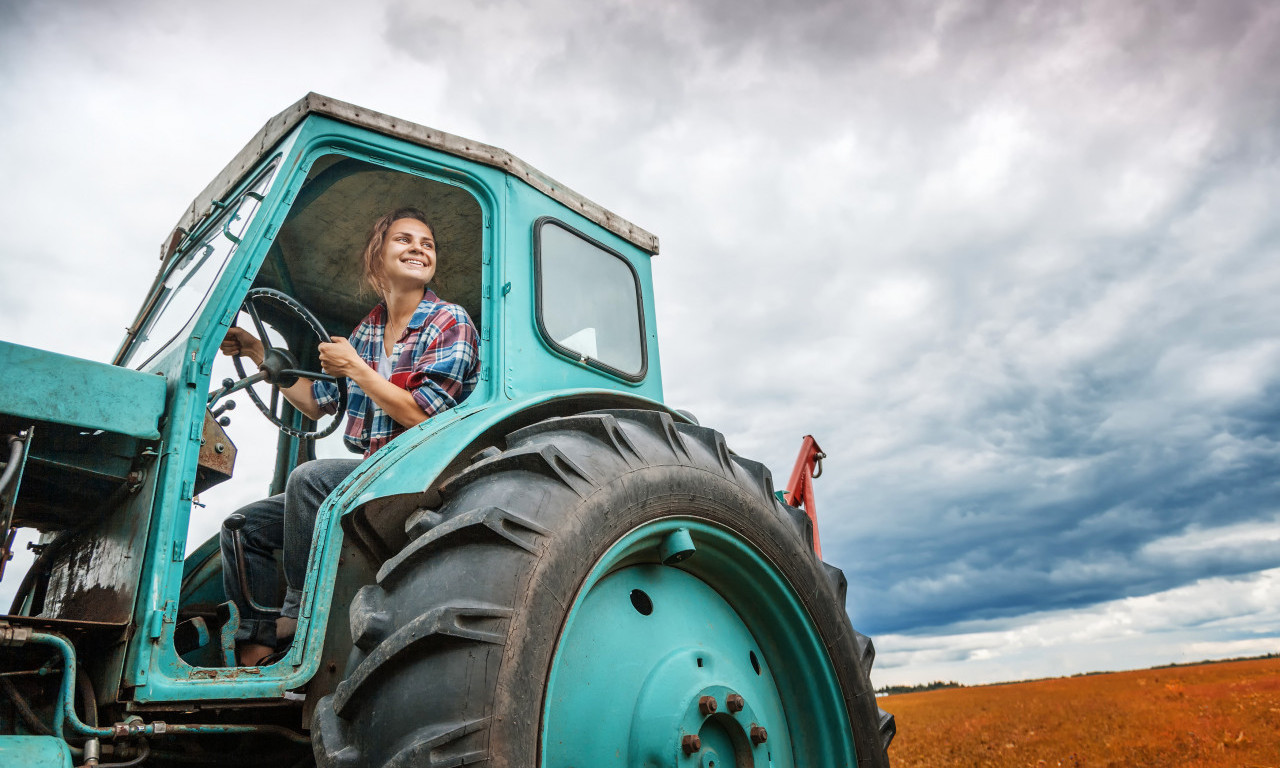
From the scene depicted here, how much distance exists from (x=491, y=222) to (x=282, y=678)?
55.6 inches

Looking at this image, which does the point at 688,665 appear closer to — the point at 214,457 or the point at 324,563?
the point at 324,563

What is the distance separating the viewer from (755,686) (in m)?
2.39

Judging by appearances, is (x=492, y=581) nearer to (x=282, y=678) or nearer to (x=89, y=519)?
(x=282, y=678)

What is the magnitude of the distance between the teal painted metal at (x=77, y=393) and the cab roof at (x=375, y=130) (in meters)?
0.83

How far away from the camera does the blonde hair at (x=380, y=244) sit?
111 inches

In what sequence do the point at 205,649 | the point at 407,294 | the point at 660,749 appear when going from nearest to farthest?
the point at 660,749 < the point at 205,649 < the point at 407,294

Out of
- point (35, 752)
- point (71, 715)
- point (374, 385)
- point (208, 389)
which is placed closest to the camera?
point (35, 752)

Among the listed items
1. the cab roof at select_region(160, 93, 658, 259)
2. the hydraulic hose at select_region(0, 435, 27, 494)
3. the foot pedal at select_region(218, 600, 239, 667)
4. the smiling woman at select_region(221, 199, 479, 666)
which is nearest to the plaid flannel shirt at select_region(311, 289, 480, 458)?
the smiling woman at select_region(221, 199, 479, 666)

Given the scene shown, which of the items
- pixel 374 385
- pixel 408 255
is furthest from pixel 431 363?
pixel 408 255

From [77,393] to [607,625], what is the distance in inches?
50.6

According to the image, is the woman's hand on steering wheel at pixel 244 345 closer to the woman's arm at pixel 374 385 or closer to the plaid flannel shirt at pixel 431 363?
the plaid flannel shirt at pixel 431 363

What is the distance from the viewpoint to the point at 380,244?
2.84 meters

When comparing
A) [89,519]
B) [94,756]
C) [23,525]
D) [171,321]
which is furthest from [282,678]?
→ [171,321]

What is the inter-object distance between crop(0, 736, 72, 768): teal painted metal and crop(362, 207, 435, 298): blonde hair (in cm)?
167
